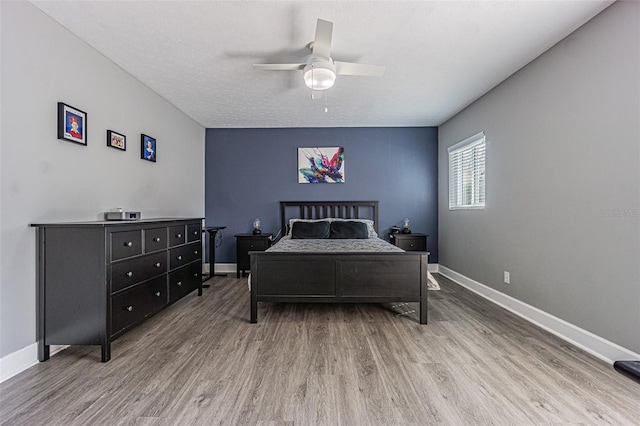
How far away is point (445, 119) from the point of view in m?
4.73

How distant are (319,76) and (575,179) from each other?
233 centimetres

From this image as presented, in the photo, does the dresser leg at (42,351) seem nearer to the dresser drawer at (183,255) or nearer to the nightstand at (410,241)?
the dresser drawer at (183,255)

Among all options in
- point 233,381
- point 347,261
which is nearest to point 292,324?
point 347,261

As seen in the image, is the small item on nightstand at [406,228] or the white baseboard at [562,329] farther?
the small item on nightstand at [406,228]

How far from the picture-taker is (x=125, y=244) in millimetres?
2322

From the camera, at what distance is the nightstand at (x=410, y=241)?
478cm

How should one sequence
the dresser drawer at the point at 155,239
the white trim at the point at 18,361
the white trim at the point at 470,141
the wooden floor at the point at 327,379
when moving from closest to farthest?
the wooden floor at the point at 327,379 → the white trim at the point at 18,361 → the dresser drawer at the point at 155,239 → the white trim at the point at 470,141

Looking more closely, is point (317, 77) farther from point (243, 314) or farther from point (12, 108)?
point (243, 314)

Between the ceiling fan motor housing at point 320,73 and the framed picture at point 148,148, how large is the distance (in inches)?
84.7

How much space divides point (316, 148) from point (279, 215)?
1.36 meters

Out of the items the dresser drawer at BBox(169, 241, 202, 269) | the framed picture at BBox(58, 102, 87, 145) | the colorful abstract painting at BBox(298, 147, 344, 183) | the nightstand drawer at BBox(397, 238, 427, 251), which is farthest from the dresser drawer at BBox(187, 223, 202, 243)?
the nightstand drawer at BBox(397, 238, 427, 251)

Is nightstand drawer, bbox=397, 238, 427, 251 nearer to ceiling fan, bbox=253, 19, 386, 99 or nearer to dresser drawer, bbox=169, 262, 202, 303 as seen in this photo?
ceiling fan, bbox=253, 19, 386, 99

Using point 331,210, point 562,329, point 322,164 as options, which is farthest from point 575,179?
point 322,164

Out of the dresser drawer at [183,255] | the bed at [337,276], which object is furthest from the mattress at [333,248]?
the dresser drawer at [183,255]
